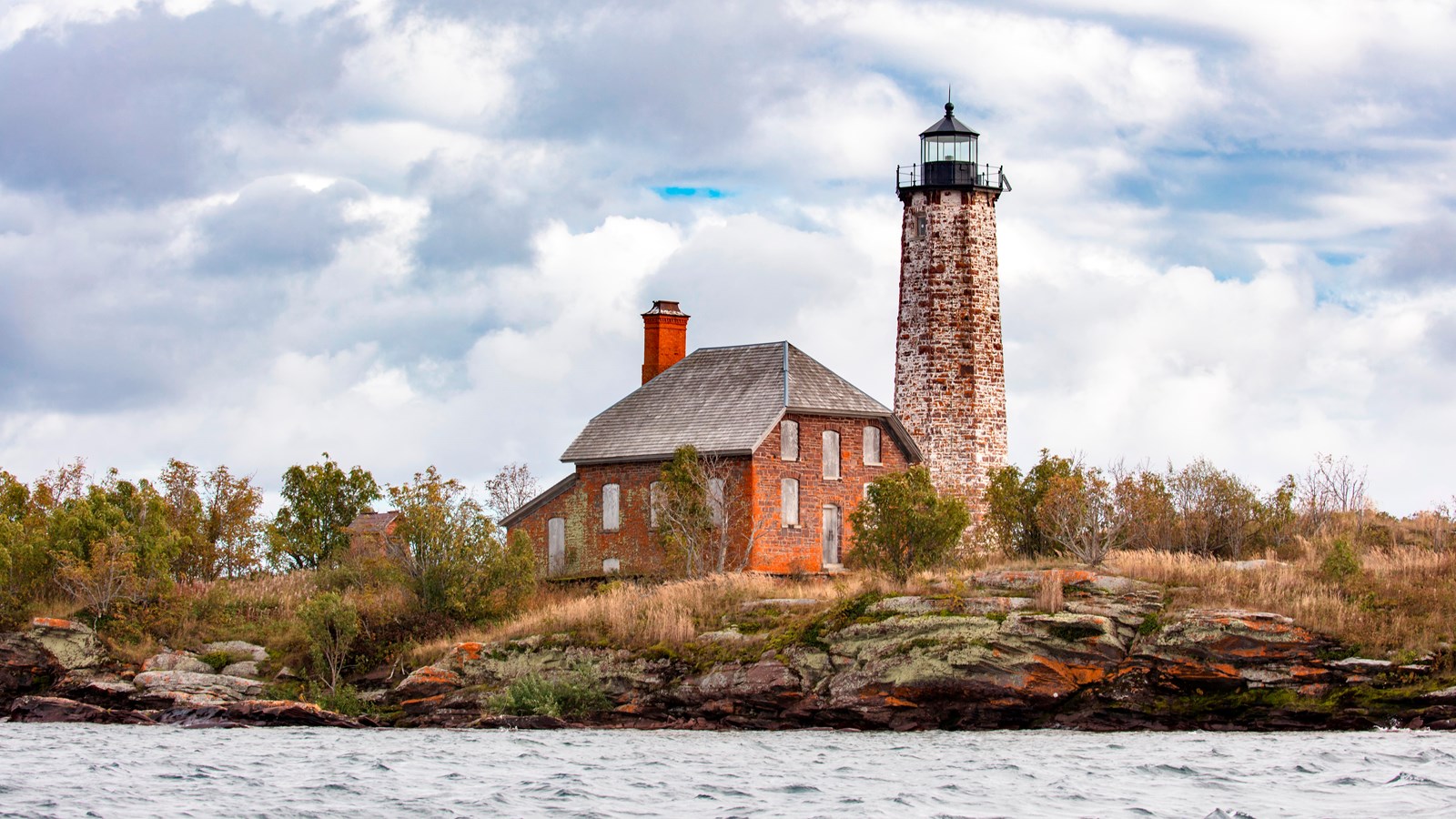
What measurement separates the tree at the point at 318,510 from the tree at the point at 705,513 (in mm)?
13009

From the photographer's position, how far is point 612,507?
49375mm

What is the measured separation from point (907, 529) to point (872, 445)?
272 inches

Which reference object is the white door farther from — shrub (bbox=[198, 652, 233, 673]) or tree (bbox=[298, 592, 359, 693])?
shrub (bbox=[198, 652, 233, 673])

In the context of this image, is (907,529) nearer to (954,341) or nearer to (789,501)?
(789,501)

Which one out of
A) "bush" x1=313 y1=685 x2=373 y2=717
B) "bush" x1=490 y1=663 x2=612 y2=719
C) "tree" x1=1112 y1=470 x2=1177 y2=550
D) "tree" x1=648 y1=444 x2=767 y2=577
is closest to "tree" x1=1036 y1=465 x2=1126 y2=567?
"tree" x1=1112 y1=470 x2=1177 y2=550

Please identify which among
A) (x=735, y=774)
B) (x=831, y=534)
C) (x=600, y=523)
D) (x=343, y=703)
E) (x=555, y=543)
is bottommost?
(x=735, y=774)

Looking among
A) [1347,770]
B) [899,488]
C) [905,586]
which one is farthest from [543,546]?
[1347,770]

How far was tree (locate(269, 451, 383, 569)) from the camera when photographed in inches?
2148

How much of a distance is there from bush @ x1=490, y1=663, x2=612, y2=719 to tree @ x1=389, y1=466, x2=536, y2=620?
6.36 m

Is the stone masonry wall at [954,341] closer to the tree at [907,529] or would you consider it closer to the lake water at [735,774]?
the tree at [907,529]

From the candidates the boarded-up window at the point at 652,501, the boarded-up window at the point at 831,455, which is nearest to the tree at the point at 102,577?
the boarded-up window at the point at 652,501

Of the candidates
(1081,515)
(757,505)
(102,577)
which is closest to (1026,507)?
(1081,515)

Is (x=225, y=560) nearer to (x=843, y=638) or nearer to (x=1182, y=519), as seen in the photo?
(x=843, y=638)

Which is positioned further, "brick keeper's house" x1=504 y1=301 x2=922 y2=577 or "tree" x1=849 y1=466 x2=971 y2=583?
"brick keeper's house" x1=504 y1=301 x2=922 y2=577
